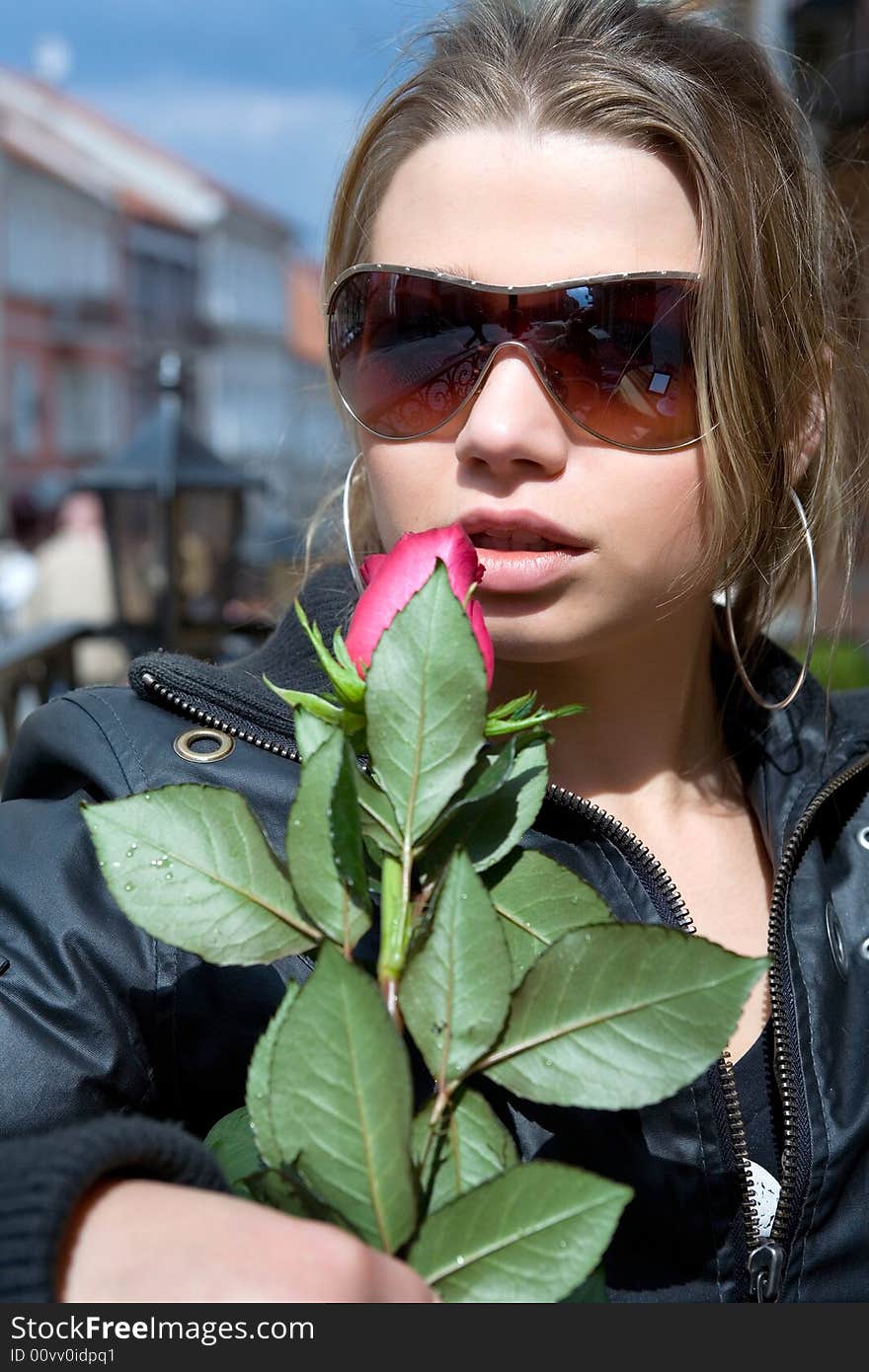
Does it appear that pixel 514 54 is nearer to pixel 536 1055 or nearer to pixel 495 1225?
pixel 536 1055

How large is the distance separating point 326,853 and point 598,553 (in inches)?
22.4

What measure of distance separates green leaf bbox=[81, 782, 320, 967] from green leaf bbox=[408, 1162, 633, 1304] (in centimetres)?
21

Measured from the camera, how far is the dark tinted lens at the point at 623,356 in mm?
1338

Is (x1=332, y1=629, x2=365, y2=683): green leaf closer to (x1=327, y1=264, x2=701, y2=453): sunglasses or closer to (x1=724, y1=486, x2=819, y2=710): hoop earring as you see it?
(x1=327, y1=264, x2=701, y2=453): sunglasses

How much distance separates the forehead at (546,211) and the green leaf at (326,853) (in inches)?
25.5

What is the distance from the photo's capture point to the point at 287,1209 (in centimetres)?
83

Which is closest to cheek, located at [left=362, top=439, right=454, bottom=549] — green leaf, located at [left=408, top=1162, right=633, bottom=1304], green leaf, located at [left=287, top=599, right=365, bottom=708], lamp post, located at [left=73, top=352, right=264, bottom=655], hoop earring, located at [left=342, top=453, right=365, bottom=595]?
hoop earring, located at [left=342, top=453, right=365, bottom=595]

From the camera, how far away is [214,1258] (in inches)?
30.5

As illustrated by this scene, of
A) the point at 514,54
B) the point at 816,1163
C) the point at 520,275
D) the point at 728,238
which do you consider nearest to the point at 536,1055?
the point at 816,1163

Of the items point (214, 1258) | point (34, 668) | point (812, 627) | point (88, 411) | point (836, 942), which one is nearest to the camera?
point (214, 1258)

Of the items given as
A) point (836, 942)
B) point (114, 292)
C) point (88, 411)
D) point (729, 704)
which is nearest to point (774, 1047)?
point (836, 942)

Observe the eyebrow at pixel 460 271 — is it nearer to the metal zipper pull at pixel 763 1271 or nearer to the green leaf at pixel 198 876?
the green leaf at pixel 198 876

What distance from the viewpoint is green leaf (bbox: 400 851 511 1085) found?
0.88m

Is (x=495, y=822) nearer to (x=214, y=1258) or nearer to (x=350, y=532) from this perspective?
(x=214, y=1258)
